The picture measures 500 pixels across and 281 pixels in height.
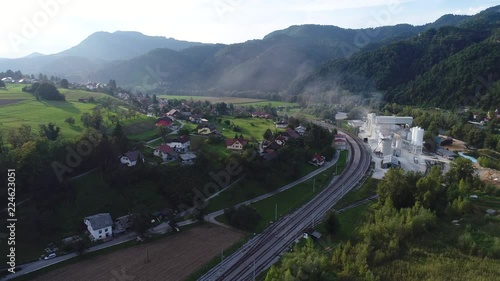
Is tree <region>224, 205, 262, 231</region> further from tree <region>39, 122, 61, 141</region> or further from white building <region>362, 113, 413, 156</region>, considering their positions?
white building <region>362, 113, 413, 156</region>

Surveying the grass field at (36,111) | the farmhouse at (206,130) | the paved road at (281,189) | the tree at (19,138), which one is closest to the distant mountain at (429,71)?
the paved road at (281,189)

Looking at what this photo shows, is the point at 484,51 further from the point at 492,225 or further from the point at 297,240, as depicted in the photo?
the point at 297,240

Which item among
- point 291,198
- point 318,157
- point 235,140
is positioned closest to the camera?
point 291,198

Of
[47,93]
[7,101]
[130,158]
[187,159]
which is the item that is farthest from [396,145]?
[7,101]

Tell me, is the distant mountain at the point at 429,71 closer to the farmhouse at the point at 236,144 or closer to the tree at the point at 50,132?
the farmhouse at the point at 236,144

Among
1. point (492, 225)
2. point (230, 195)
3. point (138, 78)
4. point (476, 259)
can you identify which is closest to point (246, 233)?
point (230, 195)

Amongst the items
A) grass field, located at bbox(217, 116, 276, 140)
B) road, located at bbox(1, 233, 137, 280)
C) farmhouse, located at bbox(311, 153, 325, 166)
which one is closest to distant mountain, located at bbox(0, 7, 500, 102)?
grass field, located at bbox(217, 116, 276, 140)

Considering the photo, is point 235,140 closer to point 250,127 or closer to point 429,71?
point 250,127
